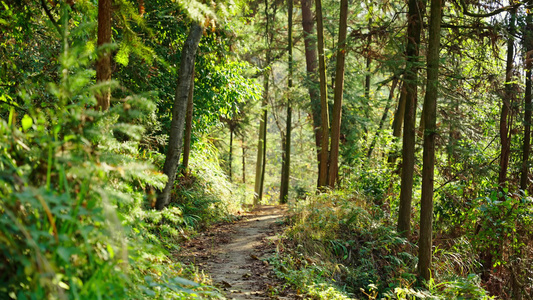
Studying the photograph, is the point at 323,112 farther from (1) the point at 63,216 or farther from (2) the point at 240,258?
(1) the point at 63,216

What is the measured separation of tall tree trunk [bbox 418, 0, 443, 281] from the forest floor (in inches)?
109

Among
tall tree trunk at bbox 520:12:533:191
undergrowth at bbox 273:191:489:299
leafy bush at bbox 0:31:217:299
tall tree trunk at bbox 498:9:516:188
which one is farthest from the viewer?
tall tree trunk at bbox 498:9:516:188

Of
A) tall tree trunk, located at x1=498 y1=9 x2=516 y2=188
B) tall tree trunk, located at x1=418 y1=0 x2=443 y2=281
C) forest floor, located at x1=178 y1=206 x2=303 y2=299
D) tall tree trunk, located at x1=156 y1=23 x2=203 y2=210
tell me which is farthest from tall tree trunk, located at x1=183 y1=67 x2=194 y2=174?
tall tree trunk, located at x1=498 y1=9 x2=516 y2=188

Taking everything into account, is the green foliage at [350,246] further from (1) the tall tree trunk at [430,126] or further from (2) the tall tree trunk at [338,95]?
(2) the tall tree trunk at [338,95]

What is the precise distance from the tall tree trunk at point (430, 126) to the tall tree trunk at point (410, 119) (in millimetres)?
824

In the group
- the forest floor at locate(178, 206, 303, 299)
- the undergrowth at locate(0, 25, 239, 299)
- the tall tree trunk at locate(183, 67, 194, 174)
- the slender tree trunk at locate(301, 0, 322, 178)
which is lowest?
the forest floor at locate(178, 206, 303, 299)

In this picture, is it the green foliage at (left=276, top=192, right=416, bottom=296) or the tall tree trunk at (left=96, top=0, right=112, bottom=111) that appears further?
the green foliage at (left=276, top=192, right=416, bottom=296)

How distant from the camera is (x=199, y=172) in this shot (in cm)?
1074

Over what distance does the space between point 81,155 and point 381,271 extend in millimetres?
6470

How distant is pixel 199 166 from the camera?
10.9 m

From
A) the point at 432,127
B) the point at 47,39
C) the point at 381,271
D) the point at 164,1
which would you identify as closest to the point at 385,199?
the point at 381,271

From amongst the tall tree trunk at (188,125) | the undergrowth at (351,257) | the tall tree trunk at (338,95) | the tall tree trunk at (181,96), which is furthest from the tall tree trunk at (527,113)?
the tall tree trunk at (188,125)

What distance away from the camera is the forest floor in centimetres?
514

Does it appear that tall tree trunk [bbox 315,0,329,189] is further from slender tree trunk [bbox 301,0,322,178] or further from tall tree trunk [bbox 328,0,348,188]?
slender tree trunk [bbox 301,0,322,178]
